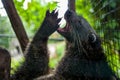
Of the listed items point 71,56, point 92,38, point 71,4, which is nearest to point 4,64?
point 71,56

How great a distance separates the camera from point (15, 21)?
4.51 meters

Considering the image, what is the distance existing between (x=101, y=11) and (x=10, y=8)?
3.63ft

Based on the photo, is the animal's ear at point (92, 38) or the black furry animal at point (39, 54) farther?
the black furry animal at point (39, 54)

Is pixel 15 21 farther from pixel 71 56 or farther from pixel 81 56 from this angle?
pixel 81 56

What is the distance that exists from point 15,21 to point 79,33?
790mm

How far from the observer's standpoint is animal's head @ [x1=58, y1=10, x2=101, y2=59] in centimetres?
407

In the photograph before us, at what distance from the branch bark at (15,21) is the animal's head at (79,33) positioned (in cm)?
55

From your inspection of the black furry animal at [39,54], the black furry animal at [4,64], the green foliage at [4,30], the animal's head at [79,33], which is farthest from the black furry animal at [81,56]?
the green foliage at [4,30]

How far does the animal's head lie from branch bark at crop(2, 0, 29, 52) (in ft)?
1.80

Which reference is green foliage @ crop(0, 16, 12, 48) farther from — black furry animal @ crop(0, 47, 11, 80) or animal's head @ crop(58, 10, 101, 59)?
black furry animal @ crop(0, 47, 11, 80)

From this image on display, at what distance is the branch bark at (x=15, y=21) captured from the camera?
439 cm

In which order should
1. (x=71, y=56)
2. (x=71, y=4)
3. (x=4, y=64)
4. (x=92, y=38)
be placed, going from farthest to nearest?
(x=71, y=4) < (x=71, y=56) < (x=92, y=38) < (x=4, y=64)

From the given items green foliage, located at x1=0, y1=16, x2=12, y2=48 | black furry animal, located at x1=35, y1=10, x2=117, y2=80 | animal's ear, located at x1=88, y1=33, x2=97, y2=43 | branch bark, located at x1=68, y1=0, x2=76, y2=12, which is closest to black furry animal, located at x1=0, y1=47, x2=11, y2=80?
black furry animal, located at x1=35, y1=10, x2=117, y2=80

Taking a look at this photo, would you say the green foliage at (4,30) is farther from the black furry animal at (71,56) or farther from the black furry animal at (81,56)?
the black furry animal at (81,56)
